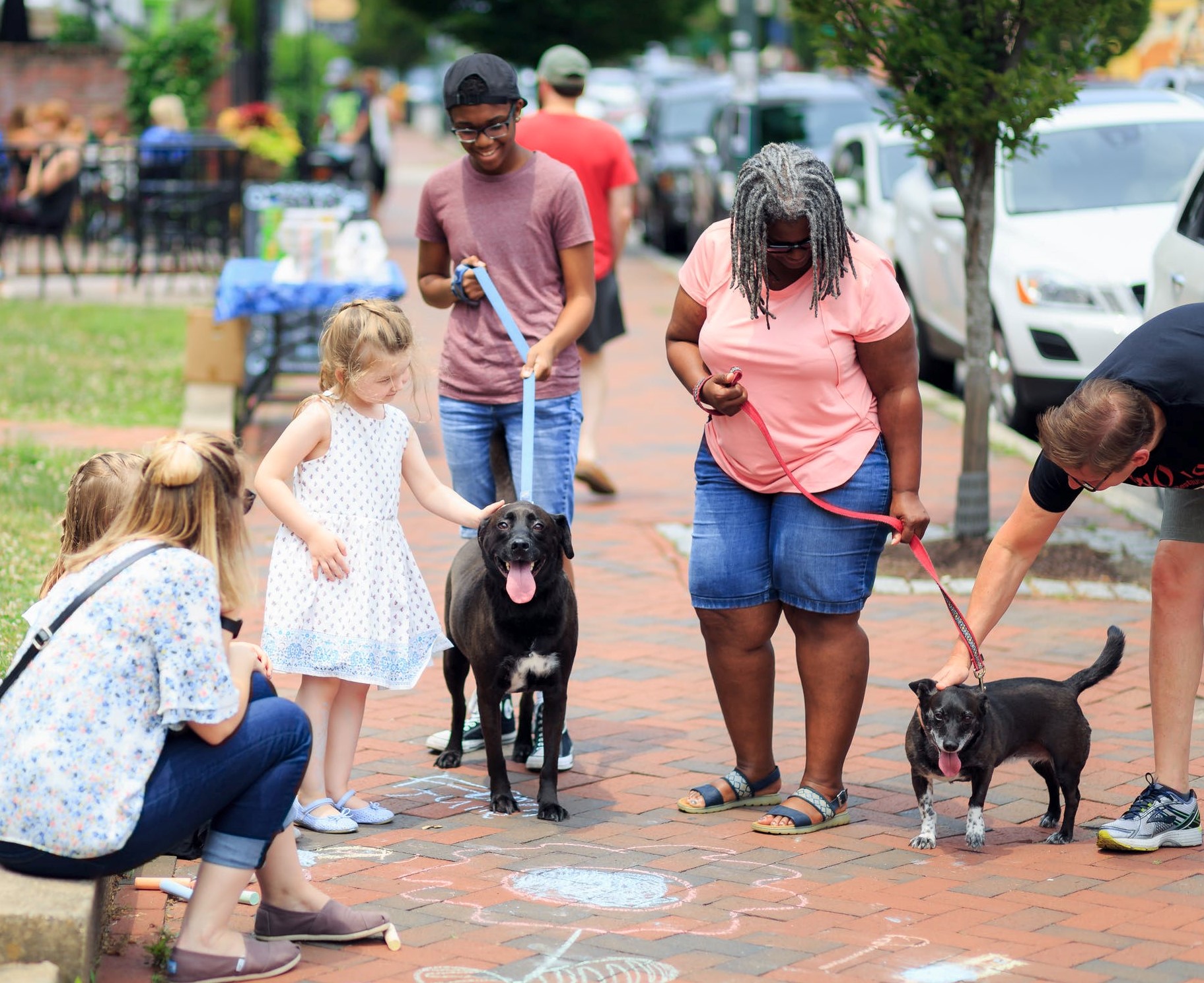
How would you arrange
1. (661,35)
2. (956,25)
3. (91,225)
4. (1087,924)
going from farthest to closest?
(661,35)
(91,225)
(956,25)
(1087,924)

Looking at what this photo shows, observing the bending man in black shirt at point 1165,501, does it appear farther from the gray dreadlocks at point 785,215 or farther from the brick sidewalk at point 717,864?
the gray dreadlocks at point 785,215

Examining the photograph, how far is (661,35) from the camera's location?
30688 mm

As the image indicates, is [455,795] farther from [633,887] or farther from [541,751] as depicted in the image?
[633,887]

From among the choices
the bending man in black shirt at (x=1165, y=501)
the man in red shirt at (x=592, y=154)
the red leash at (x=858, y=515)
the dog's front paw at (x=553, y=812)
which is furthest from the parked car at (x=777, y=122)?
the dog's front paw at (x=553, y=812)

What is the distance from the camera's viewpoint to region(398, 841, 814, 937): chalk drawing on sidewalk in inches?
163

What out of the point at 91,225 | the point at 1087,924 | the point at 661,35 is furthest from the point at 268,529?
the point at 661,35

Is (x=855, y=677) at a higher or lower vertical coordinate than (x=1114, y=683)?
higher

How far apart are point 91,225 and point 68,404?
28.9 feet

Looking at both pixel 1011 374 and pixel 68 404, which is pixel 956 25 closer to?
pixel 1011 374

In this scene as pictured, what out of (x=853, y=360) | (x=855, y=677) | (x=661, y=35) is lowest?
(x=855, y=677)

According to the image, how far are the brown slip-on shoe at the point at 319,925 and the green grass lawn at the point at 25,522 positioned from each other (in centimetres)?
193

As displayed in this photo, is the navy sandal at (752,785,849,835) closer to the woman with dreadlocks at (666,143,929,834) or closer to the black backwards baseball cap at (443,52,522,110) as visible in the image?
the woman with dreadlocks at (666,143,929,834)

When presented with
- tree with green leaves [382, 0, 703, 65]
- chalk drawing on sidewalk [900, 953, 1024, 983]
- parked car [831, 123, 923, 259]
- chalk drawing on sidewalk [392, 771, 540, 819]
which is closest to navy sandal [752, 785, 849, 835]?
chalk drawing on sidewalk [392, 771, 540, 819]

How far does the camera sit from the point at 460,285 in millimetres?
5488
